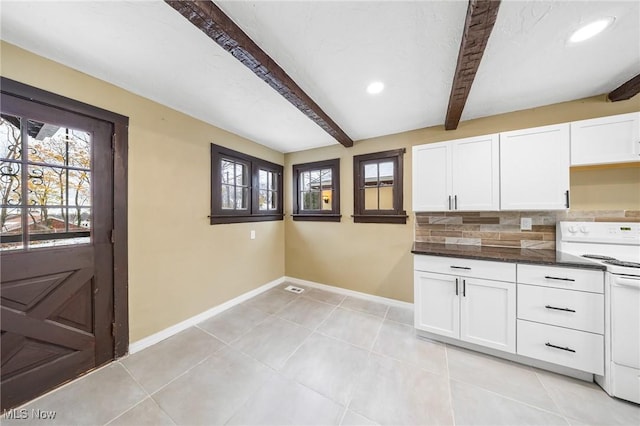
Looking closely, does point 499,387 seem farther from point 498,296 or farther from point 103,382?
point 103,382

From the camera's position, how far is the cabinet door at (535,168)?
6.13ft

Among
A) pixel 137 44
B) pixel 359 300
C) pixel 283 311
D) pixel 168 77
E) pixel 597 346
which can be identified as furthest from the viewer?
pixel 359 300

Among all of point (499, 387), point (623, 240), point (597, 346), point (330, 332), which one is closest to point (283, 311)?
point (330, 332)

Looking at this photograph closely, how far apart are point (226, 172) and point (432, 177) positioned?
2559 millimetres

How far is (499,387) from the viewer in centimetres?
153

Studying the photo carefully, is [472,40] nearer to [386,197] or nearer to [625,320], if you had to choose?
[386,197]

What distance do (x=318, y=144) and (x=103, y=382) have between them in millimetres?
3363

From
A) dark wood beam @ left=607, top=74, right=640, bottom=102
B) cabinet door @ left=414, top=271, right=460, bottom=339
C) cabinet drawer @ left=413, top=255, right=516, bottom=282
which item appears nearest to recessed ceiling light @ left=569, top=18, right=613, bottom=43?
dark wood beam @ left=607, top=74, right=640, bottom=102

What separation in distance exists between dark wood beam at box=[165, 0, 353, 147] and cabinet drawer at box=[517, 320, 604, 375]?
267 cm

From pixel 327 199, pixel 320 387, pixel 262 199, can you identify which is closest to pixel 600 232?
pixel 320 387

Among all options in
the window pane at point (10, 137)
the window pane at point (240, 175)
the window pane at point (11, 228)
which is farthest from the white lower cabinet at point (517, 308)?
the window pane at point (10, 137)

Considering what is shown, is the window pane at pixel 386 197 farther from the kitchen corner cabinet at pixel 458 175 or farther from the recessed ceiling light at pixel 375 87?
the recessed ceiling light at pixel 375 87

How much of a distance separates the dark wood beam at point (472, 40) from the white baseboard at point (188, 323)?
132 inches

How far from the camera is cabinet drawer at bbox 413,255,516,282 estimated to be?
1779mm
